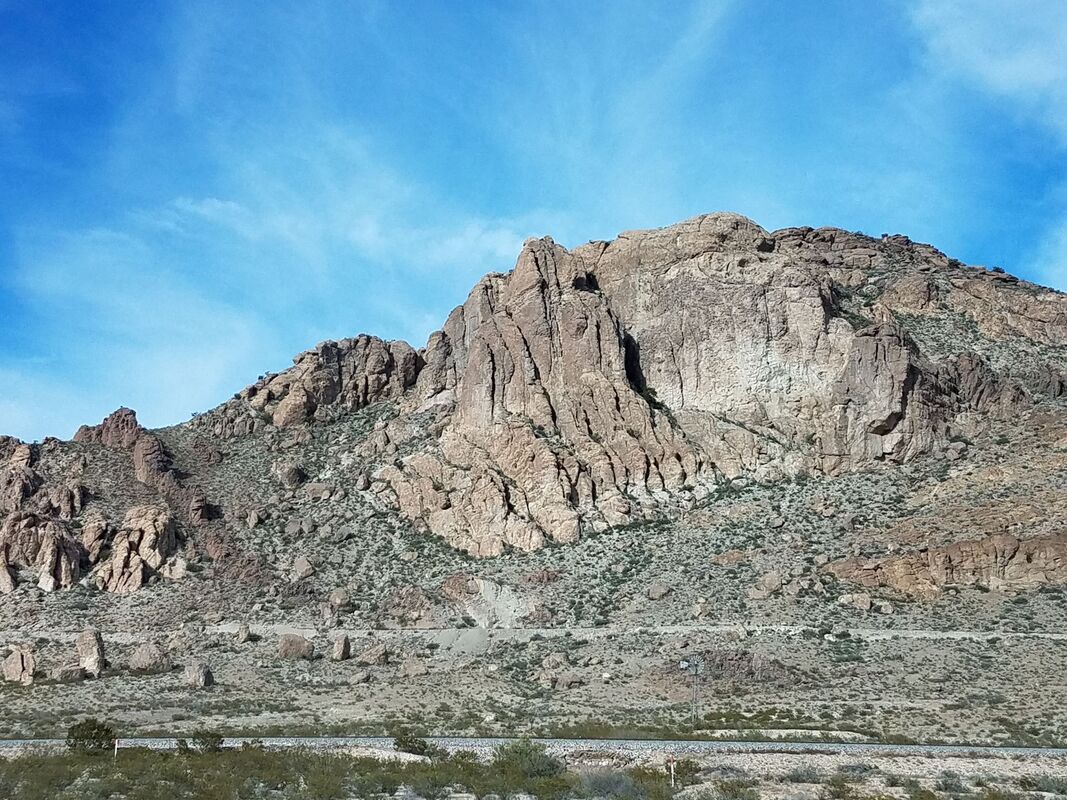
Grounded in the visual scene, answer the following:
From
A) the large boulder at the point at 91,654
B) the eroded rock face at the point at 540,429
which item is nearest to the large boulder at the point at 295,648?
the large boulder at the point at 91,654

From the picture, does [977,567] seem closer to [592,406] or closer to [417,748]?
[592,406]

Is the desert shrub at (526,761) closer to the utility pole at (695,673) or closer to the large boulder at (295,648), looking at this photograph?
the utility pole at (695,673)

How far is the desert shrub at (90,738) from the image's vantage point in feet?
106

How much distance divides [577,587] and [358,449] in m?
30.8

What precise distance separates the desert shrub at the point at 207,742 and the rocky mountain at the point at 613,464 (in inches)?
1217

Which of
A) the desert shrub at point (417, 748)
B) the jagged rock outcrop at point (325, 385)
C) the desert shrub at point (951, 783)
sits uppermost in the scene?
the jagged rock outcrop at point (325, 385)

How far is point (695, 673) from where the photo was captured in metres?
45.6

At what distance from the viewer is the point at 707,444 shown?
253 ft

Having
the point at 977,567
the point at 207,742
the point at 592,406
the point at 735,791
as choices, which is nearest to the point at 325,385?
the point at 592,406

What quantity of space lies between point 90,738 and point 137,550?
139ft

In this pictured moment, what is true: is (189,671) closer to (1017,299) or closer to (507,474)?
(507,474)

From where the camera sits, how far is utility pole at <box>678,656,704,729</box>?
143 ft

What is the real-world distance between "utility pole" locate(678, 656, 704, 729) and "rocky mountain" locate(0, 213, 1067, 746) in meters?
8.10

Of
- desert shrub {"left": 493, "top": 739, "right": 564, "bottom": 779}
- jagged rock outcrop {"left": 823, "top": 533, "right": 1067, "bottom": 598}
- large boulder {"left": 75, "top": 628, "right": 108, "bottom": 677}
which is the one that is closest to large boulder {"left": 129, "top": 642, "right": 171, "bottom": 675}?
large boulder {"left": 75, "top": 628, "right": 108, "bottom": 677}
